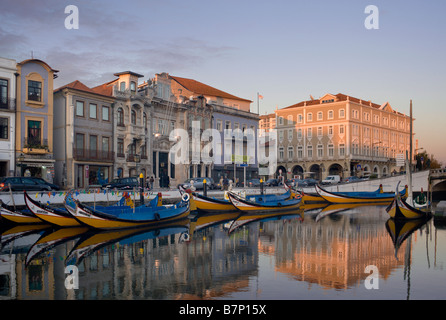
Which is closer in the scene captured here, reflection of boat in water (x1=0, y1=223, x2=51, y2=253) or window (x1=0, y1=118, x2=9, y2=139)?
reflection of boat in water (x1=0, y1=223, x2=51, y2=253)

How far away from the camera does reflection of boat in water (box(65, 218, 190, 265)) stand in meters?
19.9

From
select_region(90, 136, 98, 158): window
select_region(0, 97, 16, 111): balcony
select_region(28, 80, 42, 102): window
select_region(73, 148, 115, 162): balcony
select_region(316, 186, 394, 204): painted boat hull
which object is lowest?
select_region(316, 186, 394, 204): painted boat hull

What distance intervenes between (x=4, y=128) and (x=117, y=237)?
21315mm

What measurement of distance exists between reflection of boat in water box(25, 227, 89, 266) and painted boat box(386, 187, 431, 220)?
2110 centimetres

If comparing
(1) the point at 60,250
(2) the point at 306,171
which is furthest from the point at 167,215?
(2) the point at 306,171

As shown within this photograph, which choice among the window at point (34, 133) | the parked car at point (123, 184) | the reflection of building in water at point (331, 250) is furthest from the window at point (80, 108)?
the reflection of building in water at point (331, 250)

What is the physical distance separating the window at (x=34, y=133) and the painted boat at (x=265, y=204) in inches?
736

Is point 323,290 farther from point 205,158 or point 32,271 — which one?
point 205,158

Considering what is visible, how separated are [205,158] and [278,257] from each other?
139ft

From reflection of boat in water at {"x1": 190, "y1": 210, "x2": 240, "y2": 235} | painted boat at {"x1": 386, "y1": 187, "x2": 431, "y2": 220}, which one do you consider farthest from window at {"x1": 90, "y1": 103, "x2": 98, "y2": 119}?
painted boat at {"x1": 386, "y1": 187, "x2": 431, "y2": 220}

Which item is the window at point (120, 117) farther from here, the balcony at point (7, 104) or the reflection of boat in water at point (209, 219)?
the reflection of boat in water at point (209, 219)

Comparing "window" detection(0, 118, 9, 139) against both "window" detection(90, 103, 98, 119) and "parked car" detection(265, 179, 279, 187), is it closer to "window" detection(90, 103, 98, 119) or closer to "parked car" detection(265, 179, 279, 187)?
"window" detection(90, 103, 98, 119)

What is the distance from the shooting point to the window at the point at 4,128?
1548 inches
